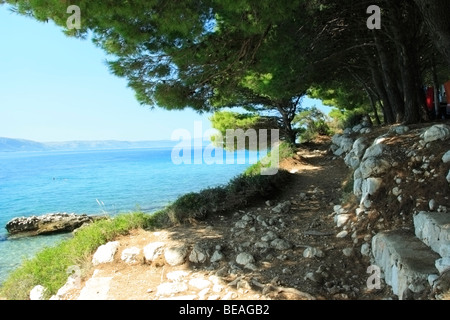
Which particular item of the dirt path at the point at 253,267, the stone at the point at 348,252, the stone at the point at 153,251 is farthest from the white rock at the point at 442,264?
the stone at the point at 153,251

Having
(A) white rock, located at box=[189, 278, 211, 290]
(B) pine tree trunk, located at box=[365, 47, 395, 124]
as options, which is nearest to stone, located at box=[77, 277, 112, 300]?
(A) white rock, located at box=[189, 278, 211, 290]

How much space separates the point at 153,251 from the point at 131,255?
0.31 meters

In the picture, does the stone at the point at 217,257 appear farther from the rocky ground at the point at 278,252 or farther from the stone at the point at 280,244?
the stone at the point at 280,244

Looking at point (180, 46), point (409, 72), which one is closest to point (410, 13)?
point (409, 72)

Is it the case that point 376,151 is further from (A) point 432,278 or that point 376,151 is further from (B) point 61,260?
(B) point 61,260

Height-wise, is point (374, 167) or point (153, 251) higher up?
point (374, 167)

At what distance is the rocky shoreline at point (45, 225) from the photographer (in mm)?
11742

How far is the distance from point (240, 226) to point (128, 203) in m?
10.8

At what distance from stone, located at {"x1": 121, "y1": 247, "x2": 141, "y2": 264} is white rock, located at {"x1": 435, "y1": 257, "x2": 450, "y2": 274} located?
3.59m

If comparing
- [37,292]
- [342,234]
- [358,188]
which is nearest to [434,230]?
[342,234]

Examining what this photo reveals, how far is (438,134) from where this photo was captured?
4.62 metres

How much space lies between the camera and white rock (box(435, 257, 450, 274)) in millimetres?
2650

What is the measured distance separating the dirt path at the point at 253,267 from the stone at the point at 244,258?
7cm
